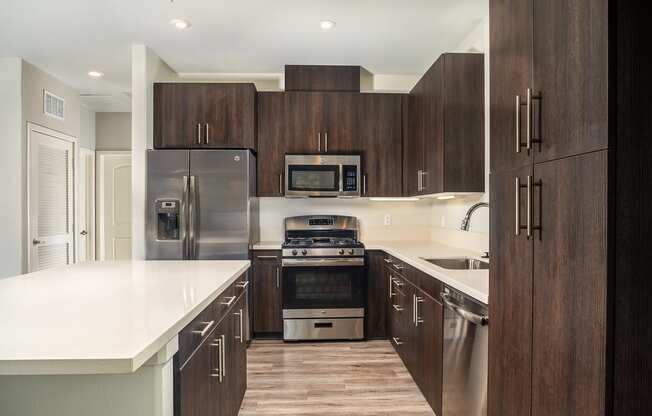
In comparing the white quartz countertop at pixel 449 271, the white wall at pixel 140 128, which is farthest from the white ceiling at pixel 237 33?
the white quartz countertop at pixel 449 271

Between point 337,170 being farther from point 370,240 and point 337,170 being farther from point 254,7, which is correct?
point 254,7

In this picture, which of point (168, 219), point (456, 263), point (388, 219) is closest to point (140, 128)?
point (168, 219)

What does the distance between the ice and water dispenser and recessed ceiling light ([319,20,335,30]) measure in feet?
6.15

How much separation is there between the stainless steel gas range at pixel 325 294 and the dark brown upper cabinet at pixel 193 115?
3.98ft

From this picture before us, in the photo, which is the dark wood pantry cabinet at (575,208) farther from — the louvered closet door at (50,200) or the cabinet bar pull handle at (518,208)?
the louvered closet door at (50,200)

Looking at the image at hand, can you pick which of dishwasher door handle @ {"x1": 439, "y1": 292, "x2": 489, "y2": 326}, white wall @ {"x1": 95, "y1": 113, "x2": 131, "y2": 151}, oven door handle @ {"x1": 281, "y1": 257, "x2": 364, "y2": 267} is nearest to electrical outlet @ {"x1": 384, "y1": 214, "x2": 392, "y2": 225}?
oven door handle @ {"x1": 281, "y1": 257, "x2": 364, "y2": 267}

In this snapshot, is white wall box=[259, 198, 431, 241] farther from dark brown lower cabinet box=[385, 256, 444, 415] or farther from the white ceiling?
the white ceiling

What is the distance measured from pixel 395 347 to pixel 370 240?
1213 mm

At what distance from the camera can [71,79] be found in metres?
4.42

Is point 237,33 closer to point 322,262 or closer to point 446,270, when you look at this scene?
point 322,262

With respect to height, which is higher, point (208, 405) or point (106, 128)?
point (106, 128)

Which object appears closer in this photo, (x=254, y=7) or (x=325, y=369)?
(x=254, y=7)

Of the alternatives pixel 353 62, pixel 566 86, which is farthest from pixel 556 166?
pixel 353 62

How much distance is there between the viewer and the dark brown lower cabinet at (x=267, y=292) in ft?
12.0
